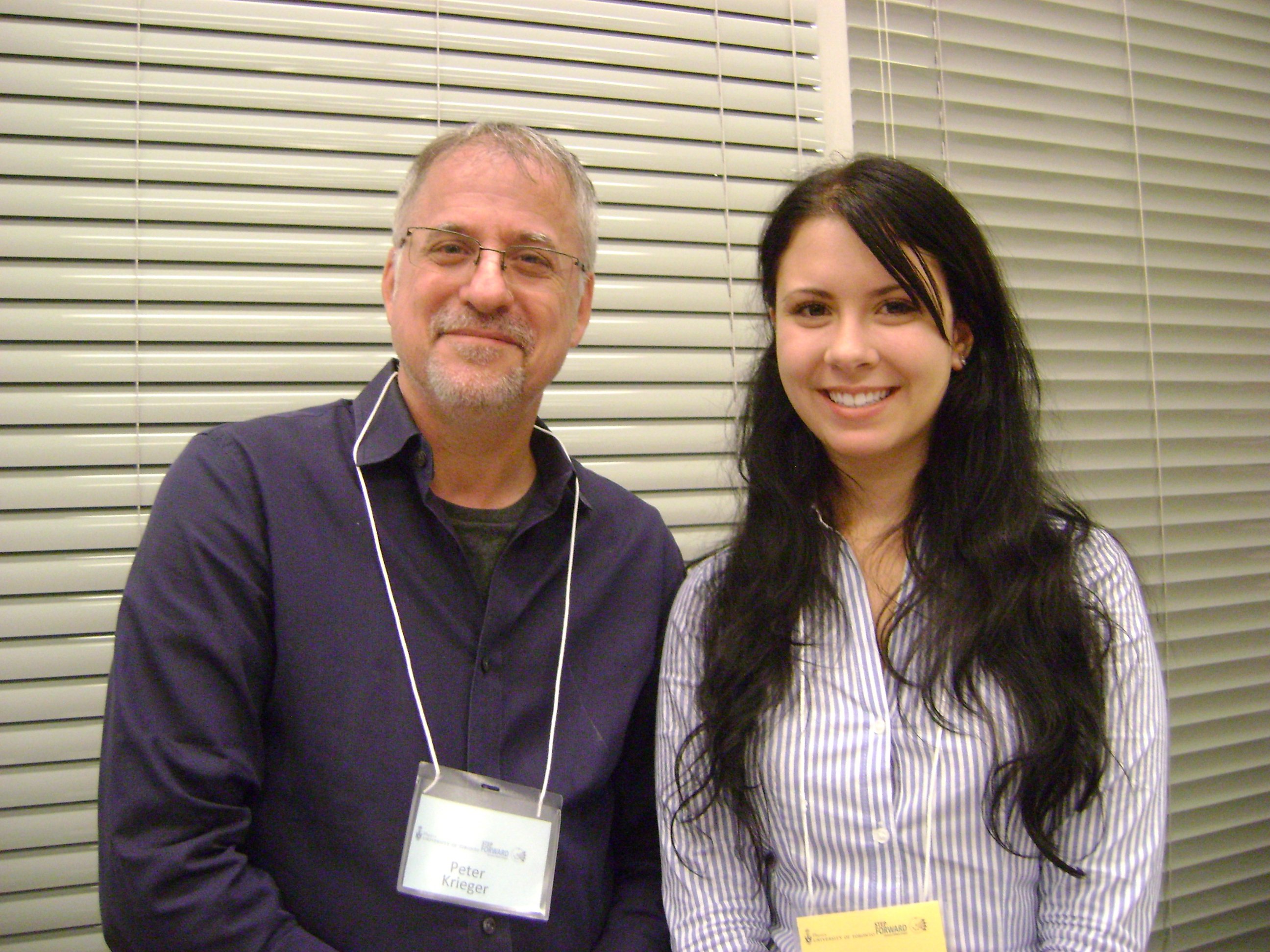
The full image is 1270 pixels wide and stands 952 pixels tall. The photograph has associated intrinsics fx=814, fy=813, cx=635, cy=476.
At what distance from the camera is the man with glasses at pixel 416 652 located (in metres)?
1.14

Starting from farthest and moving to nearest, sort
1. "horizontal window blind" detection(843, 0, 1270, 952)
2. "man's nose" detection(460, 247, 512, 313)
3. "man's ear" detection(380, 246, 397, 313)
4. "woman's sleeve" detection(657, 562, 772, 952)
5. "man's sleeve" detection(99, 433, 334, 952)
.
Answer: "horizontal window blind" detection(843, 0, 1270, 952) → "man's ear" detection(380, 246, 397, 313) → "man's nose" detection(460, 247, 512, 313) → "woman's sleeve" detection(657, 562, 772, 952) → "man's sleeve" detection(99, 433, 334, 952)

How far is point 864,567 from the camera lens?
1.37m

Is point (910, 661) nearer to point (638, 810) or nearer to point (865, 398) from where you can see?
point (865, 398)

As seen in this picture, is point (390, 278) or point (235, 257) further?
point (235, 257)

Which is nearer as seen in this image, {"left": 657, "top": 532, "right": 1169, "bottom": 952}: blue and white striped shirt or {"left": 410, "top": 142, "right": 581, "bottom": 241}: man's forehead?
{"left": 657, "top": 532, "right": 1169, "bottom": 952}: blue and white striped shirt

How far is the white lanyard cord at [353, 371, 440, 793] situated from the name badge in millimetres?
28

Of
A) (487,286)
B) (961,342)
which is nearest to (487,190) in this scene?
(487,286)

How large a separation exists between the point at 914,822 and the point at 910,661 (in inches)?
8.9

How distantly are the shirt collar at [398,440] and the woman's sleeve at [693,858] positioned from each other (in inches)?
13.9

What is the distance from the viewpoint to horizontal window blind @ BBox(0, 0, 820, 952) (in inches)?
60.4

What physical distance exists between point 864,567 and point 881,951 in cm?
56

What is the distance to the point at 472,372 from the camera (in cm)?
136

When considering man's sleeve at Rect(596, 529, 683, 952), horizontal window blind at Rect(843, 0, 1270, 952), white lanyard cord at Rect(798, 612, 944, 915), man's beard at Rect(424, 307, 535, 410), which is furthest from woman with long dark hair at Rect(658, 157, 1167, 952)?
horizontal window blind at Rect(843, 0, 1270, 952)

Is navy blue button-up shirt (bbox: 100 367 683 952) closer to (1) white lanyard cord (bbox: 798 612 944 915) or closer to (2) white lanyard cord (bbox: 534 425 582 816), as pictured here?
(2) white lanyard cord (bbox: 534 425 582 816)
